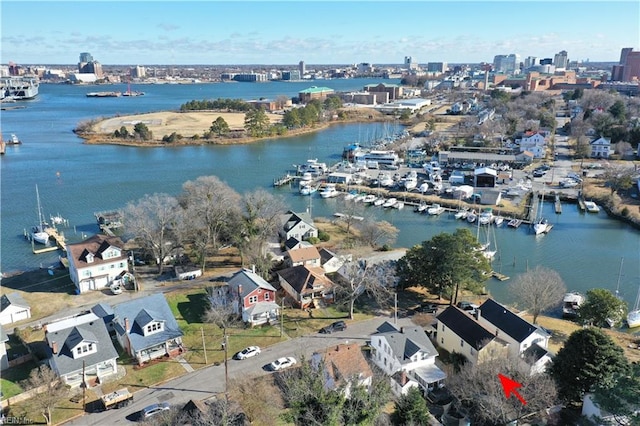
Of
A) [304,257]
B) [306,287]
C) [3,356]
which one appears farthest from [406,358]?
[3,356]

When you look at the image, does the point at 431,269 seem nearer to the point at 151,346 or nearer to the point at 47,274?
the point at 151,346

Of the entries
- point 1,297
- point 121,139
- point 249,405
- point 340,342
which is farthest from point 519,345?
point 121,139

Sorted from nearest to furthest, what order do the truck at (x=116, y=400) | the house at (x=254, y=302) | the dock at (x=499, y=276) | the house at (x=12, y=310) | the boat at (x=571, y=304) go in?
the truck at (x=116, y=400) → the house at (x=254, y=302) → the house at (x=12, y=310) → the boat at (x=571, y=304) → the dock at (x=499, y=276)

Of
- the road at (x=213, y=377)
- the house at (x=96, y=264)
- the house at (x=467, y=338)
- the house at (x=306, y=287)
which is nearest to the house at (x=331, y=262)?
the house at (x=306, y=287)

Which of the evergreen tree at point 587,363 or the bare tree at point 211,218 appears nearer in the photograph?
the evergreen tree at point 587,363

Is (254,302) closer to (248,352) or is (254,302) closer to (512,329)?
(248,352)

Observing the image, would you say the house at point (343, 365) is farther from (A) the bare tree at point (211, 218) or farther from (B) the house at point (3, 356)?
(A) the bare tree at point (211, 218)
